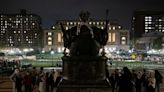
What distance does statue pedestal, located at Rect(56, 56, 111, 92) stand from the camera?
12655 mm

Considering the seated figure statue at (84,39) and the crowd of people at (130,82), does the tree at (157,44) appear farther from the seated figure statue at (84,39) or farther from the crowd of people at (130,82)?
the seated figure statue at (84,39)

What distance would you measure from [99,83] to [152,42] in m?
157

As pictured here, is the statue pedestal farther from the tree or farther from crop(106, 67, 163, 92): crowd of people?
the tree

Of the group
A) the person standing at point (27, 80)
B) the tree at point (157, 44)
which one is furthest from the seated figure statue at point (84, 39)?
the tree at point (157, 44)

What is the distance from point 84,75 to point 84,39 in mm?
1040

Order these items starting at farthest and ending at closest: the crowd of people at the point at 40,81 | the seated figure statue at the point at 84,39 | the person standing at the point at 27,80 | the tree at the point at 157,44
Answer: the tree at the point at 157,44
the person standing at the point at 27,80
the crowd of people at the point at 40,81
the seated figure statue at the point at 84,39

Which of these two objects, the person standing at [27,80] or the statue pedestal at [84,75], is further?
the person standing at [27,80]

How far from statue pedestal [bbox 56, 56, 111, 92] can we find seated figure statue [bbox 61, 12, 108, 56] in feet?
0.82

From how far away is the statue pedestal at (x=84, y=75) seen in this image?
12655 mm

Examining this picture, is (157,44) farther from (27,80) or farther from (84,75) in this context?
(84,75)

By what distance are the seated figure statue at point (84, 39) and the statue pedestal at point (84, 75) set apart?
250 millimetres

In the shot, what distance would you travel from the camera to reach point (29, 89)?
19.8 metres

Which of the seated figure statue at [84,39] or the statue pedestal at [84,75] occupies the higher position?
the seated figure statue at [84,39]

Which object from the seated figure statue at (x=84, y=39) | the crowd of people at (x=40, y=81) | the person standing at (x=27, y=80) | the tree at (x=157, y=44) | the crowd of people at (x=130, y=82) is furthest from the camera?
the tree at (x=157, y=44)
